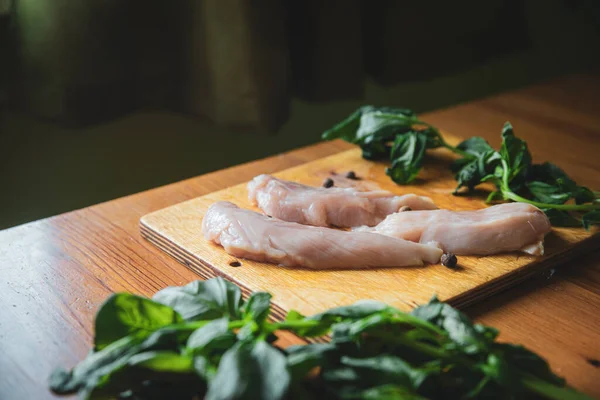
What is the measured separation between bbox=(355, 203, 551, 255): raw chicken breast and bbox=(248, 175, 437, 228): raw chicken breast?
0.09 metres

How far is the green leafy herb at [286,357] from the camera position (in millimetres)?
1114

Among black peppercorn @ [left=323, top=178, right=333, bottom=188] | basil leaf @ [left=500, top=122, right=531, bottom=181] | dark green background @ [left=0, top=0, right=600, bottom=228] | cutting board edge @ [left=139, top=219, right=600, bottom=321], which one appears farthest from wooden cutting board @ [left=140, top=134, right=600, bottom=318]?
dark green background @ [left=0, top=0, right=600, bottom=228]

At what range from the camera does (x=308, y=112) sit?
10.1 ft

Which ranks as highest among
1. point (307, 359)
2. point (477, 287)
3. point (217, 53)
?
point (217, 53)

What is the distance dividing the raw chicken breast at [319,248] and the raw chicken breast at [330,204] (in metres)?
0.14

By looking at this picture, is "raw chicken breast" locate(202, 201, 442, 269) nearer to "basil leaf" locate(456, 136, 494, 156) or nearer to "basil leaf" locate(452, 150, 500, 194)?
"basil leaf" locate(452, 150, 500, 194)

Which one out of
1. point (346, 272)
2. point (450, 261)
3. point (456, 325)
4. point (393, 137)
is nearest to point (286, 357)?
point (456, 325)

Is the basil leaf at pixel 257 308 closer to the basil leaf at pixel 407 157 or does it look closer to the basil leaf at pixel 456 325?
the basil leaf at pixel 456 325

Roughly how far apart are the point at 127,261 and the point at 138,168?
1.10 meters

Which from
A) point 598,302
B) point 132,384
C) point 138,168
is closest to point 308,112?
point 138,168

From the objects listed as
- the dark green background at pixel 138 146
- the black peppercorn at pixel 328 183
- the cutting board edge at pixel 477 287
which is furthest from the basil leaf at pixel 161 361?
the dark green background at pixel 138 146

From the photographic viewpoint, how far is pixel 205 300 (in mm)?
1303

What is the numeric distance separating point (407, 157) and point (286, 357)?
1.02m

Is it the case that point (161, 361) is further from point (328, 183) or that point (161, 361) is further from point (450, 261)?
point (328, 183)
